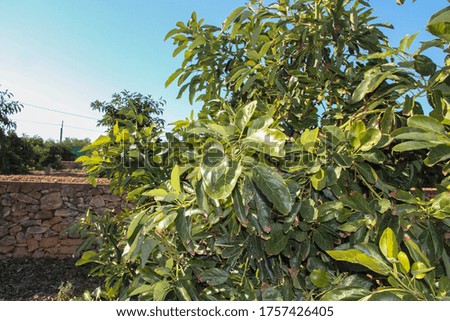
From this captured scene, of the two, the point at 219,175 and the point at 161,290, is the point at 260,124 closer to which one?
the point at 219,175

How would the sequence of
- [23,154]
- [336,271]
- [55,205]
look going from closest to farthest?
1. [336,271]
2. [55,205]
3. [23,154]

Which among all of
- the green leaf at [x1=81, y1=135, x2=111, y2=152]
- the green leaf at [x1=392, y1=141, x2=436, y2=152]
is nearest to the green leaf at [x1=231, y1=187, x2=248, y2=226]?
the green leaf at [x1=392, y1=141, x2=436, y2=152]

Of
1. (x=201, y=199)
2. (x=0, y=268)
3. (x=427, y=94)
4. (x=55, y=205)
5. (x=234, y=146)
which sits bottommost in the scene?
(x=0, y=268)

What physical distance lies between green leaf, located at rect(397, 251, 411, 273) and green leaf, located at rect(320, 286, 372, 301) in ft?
0.32

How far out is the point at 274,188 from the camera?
870mm

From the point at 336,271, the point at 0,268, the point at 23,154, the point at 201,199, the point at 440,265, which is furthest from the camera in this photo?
the point at 23,154

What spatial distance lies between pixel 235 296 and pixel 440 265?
61 centimetres

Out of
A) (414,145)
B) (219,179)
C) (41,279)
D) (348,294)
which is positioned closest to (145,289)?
(219,179)

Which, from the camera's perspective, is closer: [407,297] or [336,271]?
[407,297]

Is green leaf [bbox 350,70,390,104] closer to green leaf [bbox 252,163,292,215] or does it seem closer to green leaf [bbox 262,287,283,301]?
green leaf [bbox 252,163,292,215]

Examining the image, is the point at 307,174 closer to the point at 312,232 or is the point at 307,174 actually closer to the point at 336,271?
the point at 312,232

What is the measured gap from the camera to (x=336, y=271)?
121 cm

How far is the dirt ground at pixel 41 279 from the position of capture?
175 inches
